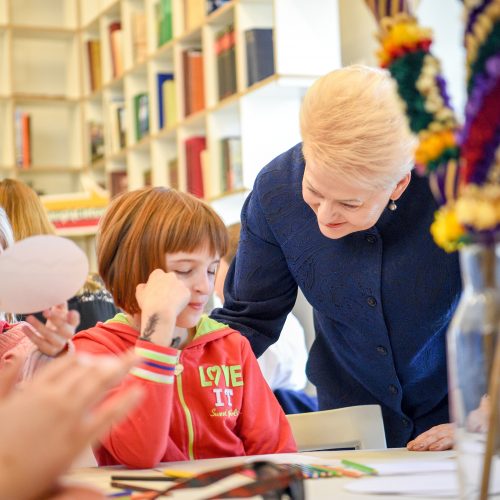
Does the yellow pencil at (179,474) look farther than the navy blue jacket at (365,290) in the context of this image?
No

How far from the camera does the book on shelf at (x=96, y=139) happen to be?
6016 mm

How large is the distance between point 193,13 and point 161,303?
3.30 metres

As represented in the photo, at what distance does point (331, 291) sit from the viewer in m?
1.87

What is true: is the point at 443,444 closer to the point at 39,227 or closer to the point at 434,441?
the point at 434,441

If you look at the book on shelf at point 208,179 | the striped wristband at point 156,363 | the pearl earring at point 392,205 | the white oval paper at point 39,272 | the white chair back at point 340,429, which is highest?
the book on shelf at point 208,179

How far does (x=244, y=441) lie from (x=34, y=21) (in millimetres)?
5127

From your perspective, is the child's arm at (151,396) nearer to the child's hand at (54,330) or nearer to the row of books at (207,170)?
the child's hand at (54,330)

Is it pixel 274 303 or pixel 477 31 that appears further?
pixel 274 303

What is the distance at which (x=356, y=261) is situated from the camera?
1.84 metres

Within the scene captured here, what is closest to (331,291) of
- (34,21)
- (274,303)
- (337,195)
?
(274,303)

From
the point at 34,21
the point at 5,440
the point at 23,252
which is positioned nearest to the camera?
the point at 5,440

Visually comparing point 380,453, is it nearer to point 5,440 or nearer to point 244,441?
point 244,441

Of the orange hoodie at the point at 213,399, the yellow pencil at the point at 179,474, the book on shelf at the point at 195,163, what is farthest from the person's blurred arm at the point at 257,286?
the book on shelf at the point at 195,163

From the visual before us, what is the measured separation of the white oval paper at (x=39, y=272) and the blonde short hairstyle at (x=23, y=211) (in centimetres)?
175
